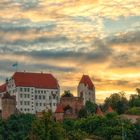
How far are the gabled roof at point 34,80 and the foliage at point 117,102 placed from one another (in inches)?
532

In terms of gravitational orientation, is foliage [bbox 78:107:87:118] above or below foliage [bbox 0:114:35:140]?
above

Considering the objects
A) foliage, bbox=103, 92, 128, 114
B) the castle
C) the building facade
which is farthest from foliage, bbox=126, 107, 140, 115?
the building facade

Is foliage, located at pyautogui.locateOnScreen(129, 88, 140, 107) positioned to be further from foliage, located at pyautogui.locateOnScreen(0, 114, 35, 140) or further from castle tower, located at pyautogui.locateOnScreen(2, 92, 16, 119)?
castle tower, located at pyautogui.locateOnScreen(2, 92, 16, 119)

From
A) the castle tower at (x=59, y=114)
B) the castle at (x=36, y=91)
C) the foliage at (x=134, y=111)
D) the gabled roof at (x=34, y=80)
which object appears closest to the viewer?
the castle tower at (x=59, y=114)

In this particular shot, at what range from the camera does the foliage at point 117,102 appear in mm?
145512

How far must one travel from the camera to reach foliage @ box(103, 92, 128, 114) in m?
146

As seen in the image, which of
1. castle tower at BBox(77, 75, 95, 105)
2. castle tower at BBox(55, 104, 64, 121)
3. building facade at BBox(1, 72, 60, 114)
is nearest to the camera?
castle tower at BBox(55, 104, 64, 121)

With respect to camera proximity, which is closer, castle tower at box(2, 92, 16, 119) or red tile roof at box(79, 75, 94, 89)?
Result: castle tower at box(2, 92, 16, 119)

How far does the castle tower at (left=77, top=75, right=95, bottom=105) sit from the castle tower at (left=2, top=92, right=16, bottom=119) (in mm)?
19604

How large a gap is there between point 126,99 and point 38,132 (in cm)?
9081

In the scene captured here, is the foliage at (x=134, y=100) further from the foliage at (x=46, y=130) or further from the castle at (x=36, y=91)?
the foliage at (x=46, y=130)

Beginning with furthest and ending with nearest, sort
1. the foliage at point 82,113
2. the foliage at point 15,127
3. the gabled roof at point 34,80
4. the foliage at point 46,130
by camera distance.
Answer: the gabled roof at point 34,80 < the foliage at point 82,113 < the foliage at point 15,127 < the foliage at point 46,130

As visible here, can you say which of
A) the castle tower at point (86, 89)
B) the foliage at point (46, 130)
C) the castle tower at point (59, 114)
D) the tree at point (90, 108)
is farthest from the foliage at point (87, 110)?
the foliage at point (46, 130)

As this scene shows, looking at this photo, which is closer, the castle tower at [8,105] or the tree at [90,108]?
the tree at [90,108]
